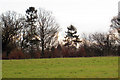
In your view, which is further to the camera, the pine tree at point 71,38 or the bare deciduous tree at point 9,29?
the pine tree at point 71,38

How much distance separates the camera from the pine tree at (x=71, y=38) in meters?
66.7

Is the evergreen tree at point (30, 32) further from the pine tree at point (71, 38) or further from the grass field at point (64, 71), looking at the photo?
the grass field at point (64, 71)

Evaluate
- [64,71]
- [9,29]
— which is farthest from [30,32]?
[64,71]

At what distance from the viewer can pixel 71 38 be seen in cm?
6862

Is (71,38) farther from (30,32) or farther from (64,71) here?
(64,71)

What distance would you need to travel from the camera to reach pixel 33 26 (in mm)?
56156

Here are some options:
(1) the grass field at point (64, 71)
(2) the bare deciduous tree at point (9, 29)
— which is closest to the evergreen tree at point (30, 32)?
(2) the bare deciduous tree at point (9, 29)

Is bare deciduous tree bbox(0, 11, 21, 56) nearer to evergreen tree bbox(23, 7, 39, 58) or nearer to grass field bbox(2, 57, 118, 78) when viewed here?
evergreen tree bbox(23, 7, 39, 58)

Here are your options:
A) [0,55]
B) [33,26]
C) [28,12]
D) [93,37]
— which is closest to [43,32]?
[33,26]

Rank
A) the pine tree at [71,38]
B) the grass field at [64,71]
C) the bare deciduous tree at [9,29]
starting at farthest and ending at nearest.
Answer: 1. the pine tree at [71,38]
2. the bare deciduous tree at [9,29]
3. the grass field at [64,71]

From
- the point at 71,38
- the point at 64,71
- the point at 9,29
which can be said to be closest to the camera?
the point at 64,71

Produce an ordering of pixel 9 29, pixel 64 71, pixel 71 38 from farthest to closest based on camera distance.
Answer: pixel 71 38
pixel 9 29
pixel 64 71

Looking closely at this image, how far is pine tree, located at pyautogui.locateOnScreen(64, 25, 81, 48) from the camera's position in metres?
66.7

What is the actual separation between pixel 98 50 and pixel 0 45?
28069 mm
